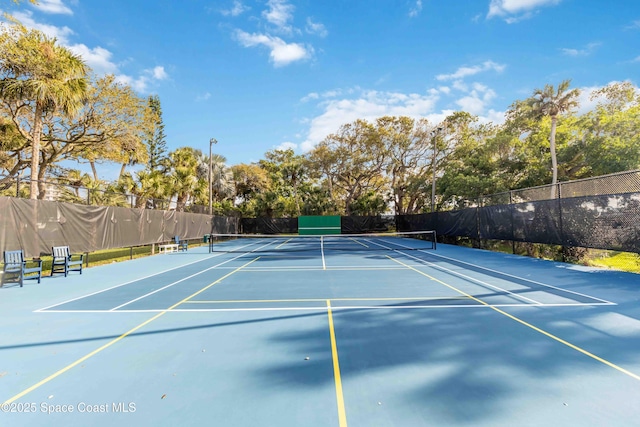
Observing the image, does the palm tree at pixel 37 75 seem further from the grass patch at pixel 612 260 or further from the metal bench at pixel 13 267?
the grass patch at pixel 612 260

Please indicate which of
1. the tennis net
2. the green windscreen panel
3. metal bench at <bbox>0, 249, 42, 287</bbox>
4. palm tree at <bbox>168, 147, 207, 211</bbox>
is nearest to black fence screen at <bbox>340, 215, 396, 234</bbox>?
the green windscreen panel

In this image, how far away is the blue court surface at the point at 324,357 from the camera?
2.62 m

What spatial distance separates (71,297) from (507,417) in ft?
26.1

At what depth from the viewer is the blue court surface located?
8.61 ft

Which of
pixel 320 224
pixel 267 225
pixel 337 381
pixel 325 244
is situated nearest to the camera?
pixel 337 381

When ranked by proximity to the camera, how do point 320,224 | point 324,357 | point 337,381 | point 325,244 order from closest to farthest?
point 337,381 < point 324,357 < point 325,244 < point 320,224

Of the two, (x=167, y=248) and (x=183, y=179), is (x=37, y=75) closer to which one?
(x=167, y=248)

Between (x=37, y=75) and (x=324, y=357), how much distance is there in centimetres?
1615

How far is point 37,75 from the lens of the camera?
1273 centimetres

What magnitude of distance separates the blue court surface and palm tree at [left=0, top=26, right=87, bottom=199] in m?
9.10

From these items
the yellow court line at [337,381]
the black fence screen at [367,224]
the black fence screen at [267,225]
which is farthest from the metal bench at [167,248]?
the black fence screen at [367,224]

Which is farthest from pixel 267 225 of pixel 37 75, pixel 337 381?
pixel 337 381

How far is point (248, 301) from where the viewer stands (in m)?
6.29

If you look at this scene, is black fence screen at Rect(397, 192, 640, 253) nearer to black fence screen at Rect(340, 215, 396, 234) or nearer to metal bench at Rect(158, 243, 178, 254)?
black fence screen at Rect(340, 215, 396, 234)
